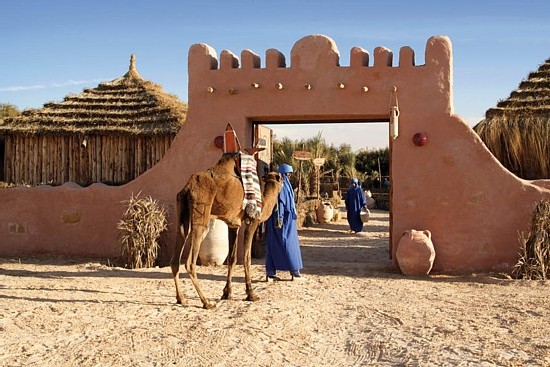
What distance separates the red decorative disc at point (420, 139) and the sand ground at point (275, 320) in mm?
2058

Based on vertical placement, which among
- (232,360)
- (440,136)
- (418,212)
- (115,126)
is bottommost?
(232,360)

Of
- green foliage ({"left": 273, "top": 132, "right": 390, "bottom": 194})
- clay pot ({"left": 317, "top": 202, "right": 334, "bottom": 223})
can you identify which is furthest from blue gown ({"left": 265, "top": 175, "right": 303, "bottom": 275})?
green foliage ({"left": 273, "top": 132, "right": 390, "bottom": 194})

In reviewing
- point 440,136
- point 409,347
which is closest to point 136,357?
point 409,347

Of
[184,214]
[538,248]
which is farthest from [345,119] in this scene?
[184,214]

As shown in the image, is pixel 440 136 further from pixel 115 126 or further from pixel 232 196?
pixel 115 126

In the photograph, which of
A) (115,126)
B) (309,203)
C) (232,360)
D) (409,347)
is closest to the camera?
(232,360)

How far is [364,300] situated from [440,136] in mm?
3351

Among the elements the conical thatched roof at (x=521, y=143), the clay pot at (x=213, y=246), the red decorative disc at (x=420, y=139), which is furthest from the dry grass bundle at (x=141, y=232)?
the conical thatched roof at (x=521, y=143)

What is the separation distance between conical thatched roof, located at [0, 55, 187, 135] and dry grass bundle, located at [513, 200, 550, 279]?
966cm

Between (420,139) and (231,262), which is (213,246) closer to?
(231,262)

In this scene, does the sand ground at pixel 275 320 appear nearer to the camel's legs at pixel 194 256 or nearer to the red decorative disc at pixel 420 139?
the camel's legs at pixel 194 256

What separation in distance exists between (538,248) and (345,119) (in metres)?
3.67

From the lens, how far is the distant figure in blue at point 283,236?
8.25 m

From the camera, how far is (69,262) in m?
9.65
